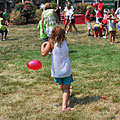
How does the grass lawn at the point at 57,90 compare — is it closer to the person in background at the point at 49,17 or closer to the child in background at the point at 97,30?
the person in background at the point at 49,17

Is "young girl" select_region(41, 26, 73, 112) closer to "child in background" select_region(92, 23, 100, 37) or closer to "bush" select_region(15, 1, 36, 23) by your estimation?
"child in background" select_region(92, 23, 100, 37)

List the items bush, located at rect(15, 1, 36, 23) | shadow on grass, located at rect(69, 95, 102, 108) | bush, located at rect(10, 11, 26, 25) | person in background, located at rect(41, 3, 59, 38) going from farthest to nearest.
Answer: bush, located at rect(10, 11, 26, 25) → bush, located at rect(15, 1, 36, 23) → person in background, located at rect(41, 3, 59, 38) → shadow on grass, located at rect(69, 95, 102, 108)

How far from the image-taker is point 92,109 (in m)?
4.10

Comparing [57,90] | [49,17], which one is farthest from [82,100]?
[49,17]

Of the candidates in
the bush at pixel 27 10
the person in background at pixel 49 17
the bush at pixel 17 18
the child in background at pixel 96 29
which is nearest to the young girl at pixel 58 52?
the person in background at pixel 49 17

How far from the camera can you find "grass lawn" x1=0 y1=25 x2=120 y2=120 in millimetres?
3947

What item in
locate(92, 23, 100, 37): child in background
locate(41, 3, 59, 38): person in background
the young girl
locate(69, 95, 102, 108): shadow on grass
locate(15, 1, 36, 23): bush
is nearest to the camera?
the young girl

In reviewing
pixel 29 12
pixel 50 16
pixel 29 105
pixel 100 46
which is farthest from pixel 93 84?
pixel 29 12

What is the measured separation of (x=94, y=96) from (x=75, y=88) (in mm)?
602

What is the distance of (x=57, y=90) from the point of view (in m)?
5.13

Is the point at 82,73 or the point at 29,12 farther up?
the point at 29,12

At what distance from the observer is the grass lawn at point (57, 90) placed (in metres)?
3.95

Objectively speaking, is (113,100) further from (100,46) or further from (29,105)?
(100,46)

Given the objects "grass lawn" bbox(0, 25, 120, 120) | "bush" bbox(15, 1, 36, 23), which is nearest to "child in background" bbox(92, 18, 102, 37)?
"grass lawn" bbox(0, 25, 120, 120)
